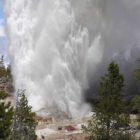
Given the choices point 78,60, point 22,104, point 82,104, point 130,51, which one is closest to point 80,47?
point 78,60

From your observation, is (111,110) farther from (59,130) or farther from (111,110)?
(59,130)

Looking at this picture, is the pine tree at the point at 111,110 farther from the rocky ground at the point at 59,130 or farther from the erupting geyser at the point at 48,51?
the erupting geyser at the point at 48,51

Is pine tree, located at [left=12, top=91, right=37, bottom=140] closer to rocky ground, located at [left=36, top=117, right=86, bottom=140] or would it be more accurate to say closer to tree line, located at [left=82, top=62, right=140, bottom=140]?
tree line, located at [left=82, top=62, right=140, bottom=140]

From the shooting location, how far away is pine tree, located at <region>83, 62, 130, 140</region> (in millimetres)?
36062

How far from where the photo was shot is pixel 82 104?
72.4m

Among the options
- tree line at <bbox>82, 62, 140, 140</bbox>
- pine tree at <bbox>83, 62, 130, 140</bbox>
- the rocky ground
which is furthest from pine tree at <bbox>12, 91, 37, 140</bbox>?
the rocky ground

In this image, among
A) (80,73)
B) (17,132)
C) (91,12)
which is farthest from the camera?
(91,12)

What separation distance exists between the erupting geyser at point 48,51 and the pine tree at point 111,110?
33.3 m

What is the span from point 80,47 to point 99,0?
507 inches

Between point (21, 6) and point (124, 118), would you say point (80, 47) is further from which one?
point (124, 118)

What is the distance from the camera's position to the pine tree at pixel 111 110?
36.1 metres

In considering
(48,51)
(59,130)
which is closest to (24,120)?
(59,130)

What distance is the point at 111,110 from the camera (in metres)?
36.5

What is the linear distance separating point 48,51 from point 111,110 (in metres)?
40.0
